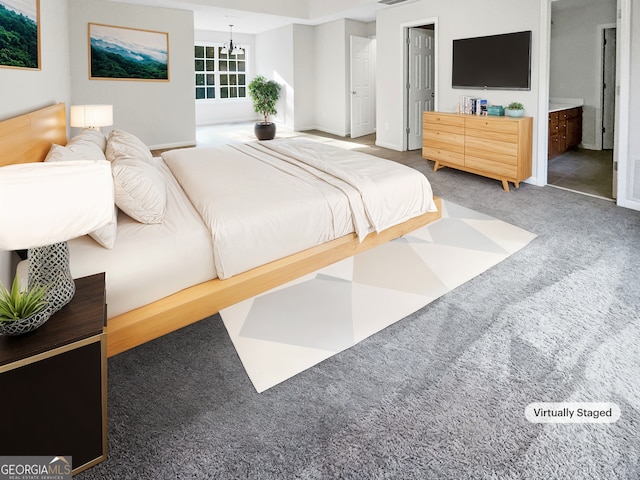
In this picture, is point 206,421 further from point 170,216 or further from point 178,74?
point 178,74

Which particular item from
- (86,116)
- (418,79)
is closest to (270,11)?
(418,79)

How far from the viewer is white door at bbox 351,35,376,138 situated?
28.8 feet

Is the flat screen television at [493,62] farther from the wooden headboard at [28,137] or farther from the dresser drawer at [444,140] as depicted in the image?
the wooden headboard at [28,137]

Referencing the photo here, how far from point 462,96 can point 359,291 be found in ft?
14.1

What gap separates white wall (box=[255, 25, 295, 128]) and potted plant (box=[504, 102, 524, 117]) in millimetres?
5804

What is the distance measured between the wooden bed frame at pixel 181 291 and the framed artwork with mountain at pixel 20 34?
0.33 meters

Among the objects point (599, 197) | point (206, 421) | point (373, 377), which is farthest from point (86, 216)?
point (599, 197)

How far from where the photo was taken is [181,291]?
215 cm

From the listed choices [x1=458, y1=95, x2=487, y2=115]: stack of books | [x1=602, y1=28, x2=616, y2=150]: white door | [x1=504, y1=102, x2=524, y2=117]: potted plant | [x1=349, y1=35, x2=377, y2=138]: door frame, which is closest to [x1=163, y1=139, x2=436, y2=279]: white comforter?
[x1=504, y1=102, x2=524, y2=117]: potted plant

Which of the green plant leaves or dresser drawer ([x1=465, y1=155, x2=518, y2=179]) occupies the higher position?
dresser drawer ([x1=465, y1=155, x2=518, y2=179])

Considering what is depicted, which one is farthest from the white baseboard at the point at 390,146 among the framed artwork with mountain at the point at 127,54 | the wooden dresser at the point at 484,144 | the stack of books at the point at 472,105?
the framed artwork with mountain at the point at 127,54

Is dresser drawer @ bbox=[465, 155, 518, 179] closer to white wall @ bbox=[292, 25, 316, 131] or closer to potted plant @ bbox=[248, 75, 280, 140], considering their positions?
potted plant @ bbox=[248, 75, 280, 140]

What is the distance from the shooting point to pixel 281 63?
32.6ft

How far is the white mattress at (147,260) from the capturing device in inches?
74.2
